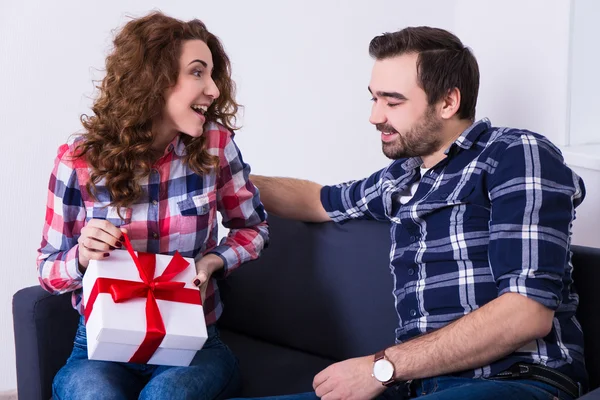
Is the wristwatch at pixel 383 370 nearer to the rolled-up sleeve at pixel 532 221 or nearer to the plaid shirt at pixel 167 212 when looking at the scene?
the rolled-up sleeve at pixel 532 221

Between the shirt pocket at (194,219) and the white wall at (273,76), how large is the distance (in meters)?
0.84

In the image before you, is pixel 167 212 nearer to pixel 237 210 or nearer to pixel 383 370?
pixel 237 210

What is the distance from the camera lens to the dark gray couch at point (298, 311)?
6.48 ft

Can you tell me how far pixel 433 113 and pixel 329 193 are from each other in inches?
14.9

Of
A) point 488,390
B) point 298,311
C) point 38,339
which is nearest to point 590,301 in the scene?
point 488,390

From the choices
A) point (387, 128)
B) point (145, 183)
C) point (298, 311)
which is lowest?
point (298, 311)

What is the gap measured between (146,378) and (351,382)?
1.53 feet

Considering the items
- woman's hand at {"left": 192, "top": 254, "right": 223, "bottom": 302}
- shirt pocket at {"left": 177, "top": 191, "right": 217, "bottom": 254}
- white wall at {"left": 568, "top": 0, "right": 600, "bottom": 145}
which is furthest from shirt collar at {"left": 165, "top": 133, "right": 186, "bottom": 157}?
white wall at {"left": 568, "top": 0, "right": 600, "bottom": 145}

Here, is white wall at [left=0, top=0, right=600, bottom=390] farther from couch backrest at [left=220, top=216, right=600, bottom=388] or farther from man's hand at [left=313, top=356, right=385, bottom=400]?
man's hand at [left=313, top=356, right=385, bottom=400]

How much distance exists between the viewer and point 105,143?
1906mm

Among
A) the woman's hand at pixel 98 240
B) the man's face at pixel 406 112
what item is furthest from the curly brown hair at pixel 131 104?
the man's face at pixel 406 112

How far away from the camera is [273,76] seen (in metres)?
3.05

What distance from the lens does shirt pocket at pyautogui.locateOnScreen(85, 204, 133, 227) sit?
6.30ft

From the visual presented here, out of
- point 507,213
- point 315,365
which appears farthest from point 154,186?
point 507,213
